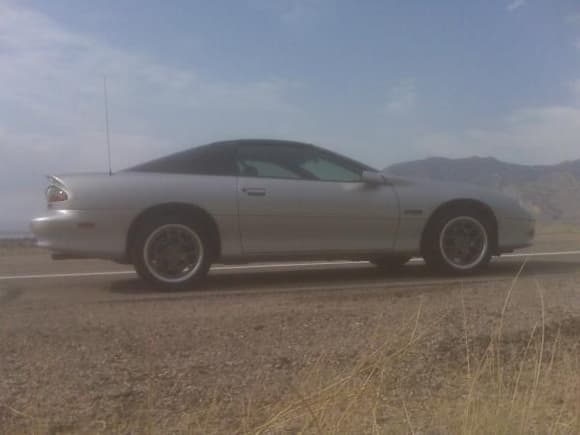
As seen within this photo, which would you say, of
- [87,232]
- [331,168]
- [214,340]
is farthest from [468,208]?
[214,340]

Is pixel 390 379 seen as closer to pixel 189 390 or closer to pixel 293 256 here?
pixel 189 390

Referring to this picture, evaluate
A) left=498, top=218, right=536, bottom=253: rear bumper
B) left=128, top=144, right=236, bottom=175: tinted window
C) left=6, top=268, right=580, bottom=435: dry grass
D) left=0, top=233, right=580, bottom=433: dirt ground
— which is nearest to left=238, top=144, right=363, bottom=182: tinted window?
left=128, top=144, right=236, bottom=175: tinted window

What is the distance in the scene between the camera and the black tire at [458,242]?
5992mm

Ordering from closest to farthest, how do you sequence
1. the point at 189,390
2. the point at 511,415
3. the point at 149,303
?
the point at 511,415 → the point at 189,390 → the point at 149,303

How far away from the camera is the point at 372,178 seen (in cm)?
589

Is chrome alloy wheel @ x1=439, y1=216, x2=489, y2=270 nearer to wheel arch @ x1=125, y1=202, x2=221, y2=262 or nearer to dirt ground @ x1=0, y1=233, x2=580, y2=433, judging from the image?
dirt ground @ x1=0, y1=233, x2=580, y2=433

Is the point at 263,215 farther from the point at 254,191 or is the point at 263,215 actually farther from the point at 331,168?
the point at 331,168

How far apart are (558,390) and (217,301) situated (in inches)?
101

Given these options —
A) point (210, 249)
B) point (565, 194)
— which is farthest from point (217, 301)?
point (565, 194)

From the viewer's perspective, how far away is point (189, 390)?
104 inches

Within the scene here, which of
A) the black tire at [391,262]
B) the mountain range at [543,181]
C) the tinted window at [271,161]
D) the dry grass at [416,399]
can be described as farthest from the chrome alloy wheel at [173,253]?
the mountain range at [543,181]

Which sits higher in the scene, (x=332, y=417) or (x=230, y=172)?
(x=230, y=172)

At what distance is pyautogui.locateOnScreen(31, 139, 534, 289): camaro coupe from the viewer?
5.27 m

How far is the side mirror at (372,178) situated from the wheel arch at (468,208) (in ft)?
1.88
